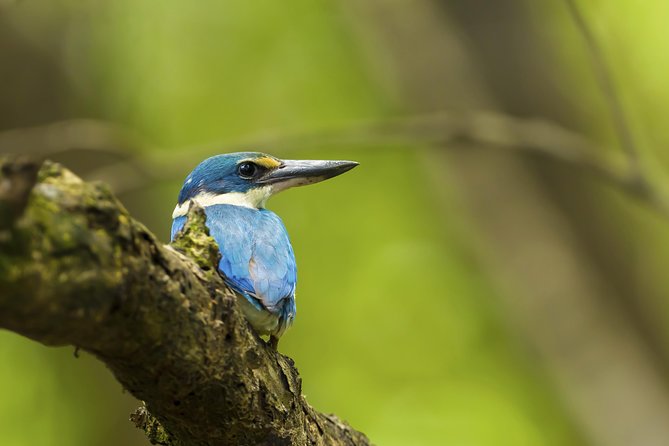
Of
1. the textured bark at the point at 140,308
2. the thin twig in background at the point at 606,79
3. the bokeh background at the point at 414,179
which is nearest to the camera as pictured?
the textured bark at the point at 140,308

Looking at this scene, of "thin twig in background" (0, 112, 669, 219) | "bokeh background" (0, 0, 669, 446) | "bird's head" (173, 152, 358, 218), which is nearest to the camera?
"bird's head" (173, 152, 358, 218)

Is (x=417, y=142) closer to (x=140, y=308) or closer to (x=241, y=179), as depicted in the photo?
(x=241, y=179)

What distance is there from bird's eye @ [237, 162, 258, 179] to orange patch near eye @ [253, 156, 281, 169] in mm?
29

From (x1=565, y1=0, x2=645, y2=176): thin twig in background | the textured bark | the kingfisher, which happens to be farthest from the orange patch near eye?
(x1=565, y1=0, x2=645, y2=176): thin twig in background

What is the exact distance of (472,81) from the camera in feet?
23.0

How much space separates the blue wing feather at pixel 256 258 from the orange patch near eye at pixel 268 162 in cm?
55

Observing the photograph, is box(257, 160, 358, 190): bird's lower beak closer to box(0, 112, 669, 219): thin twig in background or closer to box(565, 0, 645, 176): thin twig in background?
box(0, 112, 669, 219): thin twig in background

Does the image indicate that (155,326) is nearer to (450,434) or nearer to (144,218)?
(144,218)

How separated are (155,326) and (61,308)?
0.27 m

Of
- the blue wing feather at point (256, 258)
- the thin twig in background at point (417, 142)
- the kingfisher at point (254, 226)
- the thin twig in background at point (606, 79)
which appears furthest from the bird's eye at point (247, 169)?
the thin twig in background at point (606, 79)

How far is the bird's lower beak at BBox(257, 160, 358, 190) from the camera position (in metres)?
3.98

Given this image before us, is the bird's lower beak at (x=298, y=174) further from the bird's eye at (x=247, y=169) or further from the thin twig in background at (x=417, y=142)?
the thin twig in background at (x=417, y=142)

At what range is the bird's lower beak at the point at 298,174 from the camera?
3984 millimetres

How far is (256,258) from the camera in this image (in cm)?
310
